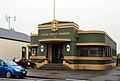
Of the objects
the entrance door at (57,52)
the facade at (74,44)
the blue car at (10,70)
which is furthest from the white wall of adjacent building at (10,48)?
the blue car at (10,70)

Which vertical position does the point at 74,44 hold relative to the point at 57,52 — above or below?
A: above

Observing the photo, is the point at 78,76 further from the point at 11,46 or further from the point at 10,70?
the point at 11,46

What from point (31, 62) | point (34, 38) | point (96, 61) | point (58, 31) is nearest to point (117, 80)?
point (96, 61)

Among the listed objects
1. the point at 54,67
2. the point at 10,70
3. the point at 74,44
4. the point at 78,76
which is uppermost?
the point at 74,44

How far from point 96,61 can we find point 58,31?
6.05m

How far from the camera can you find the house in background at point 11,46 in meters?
45.8

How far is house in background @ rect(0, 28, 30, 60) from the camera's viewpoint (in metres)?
45.8

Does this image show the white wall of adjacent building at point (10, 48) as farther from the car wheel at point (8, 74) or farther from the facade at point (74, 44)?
the car wheel at point (8, 74)

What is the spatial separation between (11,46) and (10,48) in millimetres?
515

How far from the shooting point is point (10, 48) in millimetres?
47750

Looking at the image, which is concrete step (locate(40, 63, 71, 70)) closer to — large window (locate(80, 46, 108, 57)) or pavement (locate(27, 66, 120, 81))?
large window (locate(80, 46, 108, 57))

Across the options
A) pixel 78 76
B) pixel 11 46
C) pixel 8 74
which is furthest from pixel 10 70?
pixel 11 46

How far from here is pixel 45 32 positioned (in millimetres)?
35906

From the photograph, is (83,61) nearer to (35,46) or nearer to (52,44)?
(52,44)
